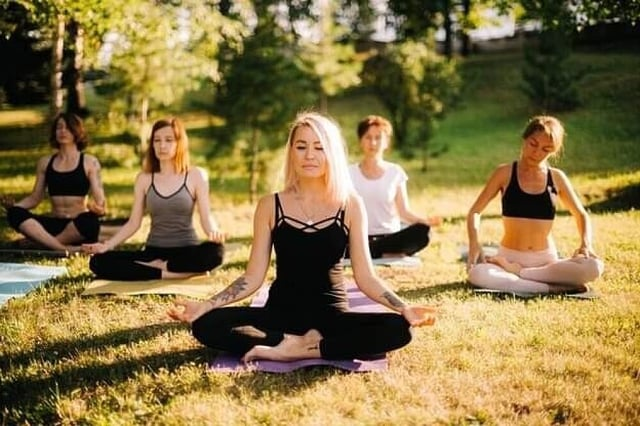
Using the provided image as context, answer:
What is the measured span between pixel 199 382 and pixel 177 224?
110 inches

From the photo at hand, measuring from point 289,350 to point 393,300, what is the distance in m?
0.74

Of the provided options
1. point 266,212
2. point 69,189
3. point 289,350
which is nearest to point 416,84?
point 69,189

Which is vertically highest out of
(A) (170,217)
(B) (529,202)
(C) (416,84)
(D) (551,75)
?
(D) (551,75)

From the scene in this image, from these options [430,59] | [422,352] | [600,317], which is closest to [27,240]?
[422,352]

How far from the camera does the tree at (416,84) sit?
1559 cm

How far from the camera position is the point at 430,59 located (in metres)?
15.8

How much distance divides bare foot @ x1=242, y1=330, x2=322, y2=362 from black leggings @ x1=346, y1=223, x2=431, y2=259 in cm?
308

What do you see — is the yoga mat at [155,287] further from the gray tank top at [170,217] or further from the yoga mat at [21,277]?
the yoga mat at [21,277]

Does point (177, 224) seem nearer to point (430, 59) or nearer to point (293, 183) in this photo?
point (293, 183)

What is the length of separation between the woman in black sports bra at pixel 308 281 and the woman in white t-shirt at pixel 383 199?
2905 mm

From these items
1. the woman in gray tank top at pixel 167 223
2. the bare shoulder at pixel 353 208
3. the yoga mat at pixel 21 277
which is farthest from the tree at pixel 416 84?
the bare shoulder at pixel 353 208

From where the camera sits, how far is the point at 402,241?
7.18 meters

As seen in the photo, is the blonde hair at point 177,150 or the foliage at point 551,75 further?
the foliage at point 551,75

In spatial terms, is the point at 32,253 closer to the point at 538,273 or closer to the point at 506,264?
the point at 506,264
